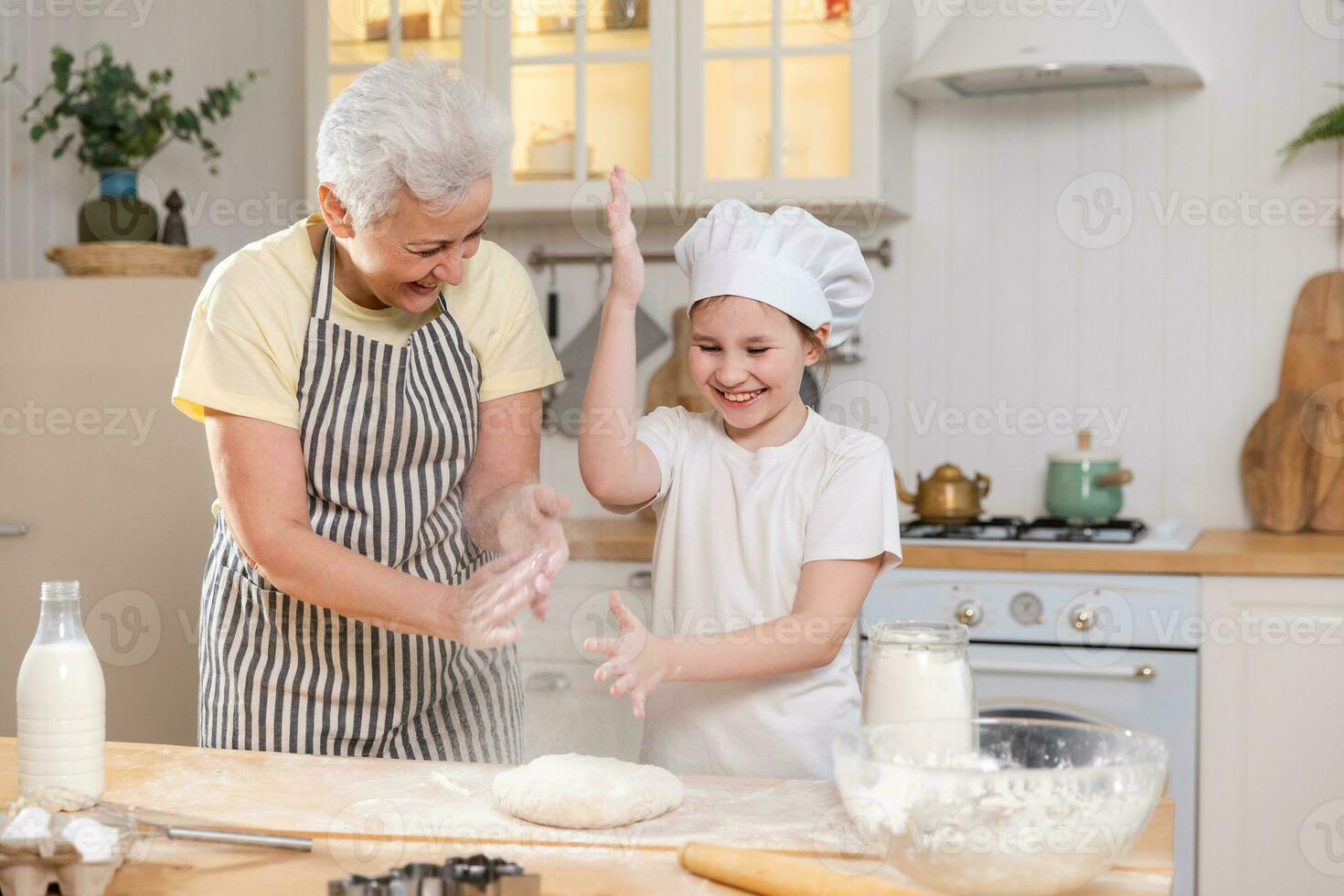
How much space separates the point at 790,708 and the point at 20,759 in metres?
0.72

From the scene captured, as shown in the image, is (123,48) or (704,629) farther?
(123,48)

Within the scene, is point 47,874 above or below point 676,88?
below

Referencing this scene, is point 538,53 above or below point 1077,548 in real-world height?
above

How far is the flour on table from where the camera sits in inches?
42.7

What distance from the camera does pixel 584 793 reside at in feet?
3.58

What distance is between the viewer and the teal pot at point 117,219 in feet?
8.81

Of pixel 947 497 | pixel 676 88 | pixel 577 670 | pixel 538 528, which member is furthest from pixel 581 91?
pixel 538 528

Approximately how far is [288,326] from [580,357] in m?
1.70

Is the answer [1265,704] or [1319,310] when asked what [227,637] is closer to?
[1265,704]

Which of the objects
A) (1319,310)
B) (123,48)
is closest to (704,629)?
(1319,310)

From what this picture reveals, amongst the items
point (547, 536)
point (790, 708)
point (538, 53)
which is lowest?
point (790, 708)

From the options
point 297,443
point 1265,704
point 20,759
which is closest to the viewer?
point 20,759

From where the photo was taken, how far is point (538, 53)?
2.79 metres

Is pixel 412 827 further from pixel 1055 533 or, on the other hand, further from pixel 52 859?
pixel 1055 533
